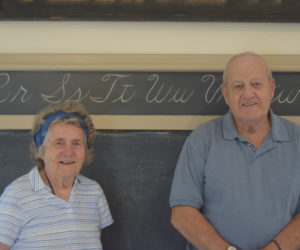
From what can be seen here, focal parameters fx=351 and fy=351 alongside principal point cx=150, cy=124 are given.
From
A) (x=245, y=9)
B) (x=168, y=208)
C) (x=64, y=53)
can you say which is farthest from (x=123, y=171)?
(x=245, y=9)

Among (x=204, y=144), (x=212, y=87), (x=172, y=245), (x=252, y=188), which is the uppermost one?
(x=212, y=87)

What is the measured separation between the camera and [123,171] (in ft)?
6.23

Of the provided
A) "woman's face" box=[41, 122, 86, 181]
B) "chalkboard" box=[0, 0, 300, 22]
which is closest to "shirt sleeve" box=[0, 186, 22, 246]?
"woman's face" box=[41, 122, 86, 181]

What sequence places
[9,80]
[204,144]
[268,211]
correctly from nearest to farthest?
[268,211] < [204,144] < [9,80]

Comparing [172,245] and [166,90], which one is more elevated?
[166,90]

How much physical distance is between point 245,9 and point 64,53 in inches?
39.0

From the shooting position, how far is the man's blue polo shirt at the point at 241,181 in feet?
5.12

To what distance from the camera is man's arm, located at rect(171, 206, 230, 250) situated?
152 cm

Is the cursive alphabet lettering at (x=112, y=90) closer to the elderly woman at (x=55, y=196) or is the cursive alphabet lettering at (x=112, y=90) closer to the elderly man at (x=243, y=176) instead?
the elderly woman at (x=55, y=196)

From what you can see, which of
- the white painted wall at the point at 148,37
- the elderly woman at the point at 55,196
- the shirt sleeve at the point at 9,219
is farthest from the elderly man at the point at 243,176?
the shirt sleeve at the point at 9,219

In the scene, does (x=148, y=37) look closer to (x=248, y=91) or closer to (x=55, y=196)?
(x=248, y=91)

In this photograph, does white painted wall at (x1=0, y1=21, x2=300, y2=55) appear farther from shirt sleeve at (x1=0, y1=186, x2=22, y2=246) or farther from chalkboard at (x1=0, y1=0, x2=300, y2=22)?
shirt sleeve at (x1=0, y1=186, x2=22, y2=246)

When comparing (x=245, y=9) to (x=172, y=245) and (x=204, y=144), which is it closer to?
(x=204, y=144)

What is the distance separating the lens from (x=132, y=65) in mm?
1850
